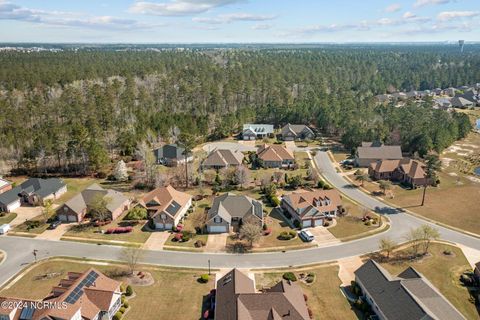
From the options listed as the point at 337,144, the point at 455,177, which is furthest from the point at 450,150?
the point at 337,144

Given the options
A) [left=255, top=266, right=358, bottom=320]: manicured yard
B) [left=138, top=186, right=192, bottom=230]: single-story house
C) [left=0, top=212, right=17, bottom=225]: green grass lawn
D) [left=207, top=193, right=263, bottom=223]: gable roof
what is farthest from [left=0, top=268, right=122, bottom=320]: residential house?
[left=0, top=212, right=17, bottom=225]: green grass lawn

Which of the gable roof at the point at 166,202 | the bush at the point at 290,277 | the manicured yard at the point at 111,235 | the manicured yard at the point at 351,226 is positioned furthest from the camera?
the gable roof at the point at 166,202

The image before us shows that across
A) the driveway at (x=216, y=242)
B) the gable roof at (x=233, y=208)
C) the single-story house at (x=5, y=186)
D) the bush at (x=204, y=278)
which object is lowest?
the driveway at (x=216, y=242)

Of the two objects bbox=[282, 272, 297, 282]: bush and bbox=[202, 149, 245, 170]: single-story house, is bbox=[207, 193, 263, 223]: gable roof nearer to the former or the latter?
bbox=[282, 272, 297, 282]: bush

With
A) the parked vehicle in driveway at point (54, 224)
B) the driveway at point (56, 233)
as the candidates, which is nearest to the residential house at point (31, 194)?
the parked vehicle in driveway at point (54, 224)

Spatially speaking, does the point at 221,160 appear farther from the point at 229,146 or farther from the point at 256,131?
the point at 256,131

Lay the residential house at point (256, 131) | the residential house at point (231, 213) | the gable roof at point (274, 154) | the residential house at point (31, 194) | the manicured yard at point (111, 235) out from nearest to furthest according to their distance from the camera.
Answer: the manicured yard at point (111, 235) → the residential house at point (231, 213) → the residential house at point (31, 194) → the gable roof at point (274, 154) → the residential house at point (256, 131)

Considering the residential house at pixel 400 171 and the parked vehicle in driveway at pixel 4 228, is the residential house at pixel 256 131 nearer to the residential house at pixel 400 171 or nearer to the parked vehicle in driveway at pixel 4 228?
the residential house at pixel 400 171

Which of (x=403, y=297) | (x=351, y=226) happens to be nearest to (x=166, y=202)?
(x=351, y=226)
